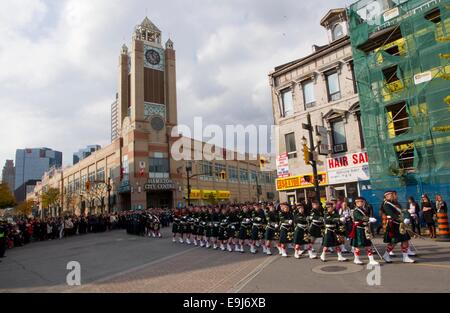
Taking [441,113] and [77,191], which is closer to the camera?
[441,113]

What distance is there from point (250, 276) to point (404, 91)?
48.3 ft

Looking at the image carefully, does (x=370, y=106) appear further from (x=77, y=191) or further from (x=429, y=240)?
(x=77, y=191)

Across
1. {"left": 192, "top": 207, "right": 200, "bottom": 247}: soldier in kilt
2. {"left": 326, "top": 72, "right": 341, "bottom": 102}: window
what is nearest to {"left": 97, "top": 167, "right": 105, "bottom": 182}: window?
{"left": 192, "top": 207, "right": 200, "bottom": 247}: soldier in kilt

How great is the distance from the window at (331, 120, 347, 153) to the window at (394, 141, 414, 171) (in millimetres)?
3484

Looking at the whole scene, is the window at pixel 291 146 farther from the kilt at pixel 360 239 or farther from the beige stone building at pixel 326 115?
the kilt at pixel 360 239

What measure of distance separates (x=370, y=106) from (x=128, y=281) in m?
16.4

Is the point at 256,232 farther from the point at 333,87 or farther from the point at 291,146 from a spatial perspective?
the point at 333,87

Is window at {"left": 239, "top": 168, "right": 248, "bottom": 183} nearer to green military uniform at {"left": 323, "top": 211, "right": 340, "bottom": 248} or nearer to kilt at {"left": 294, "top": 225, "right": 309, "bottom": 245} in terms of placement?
kilt at {"left": 294, "top": 225, "right": 309, "bottom": 245}

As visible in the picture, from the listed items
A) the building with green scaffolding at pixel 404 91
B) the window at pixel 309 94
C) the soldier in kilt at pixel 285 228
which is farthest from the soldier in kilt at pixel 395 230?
the window at pixel 309 94

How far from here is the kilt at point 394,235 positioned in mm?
8734

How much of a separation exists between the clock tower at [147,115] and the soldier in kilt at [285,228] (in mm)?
36628
